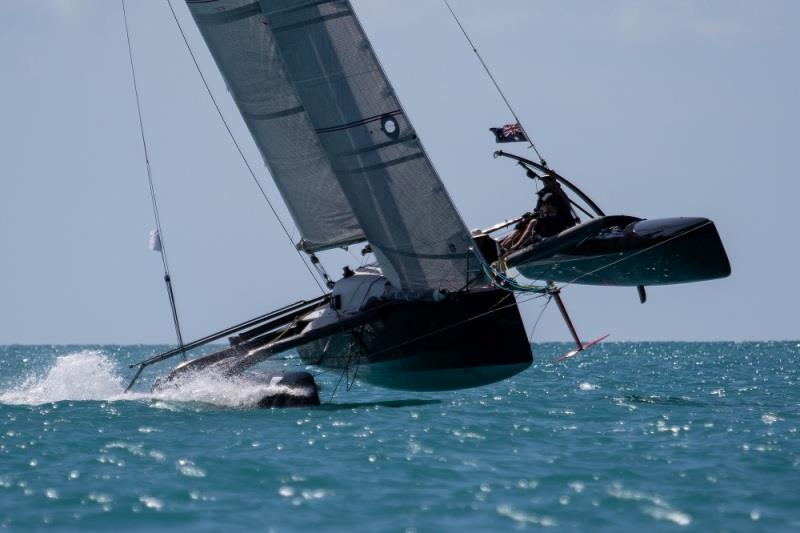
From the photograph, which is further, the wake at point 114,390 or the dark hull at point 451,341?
the wake at point 114,390

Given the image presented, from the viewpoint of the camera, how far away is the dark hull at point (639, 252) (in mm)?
15891

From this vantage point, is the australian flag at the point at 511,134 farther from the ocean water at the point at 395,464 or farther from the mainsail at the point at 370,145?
the ocean water at the point at 395,464

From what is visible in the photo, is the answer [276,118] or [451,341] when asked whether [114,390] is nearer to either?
[276,118]

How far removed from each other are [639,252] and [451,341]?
2880 millimetres

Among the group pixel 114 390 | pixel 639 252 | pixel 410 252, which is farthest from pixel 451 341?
pixel 114 390

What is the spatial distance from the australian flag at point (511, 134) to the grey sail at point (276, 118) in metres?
3.36

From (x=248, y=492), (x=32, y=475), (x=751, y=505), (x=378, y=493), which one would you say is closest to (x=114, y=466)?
(x=32, y=475)

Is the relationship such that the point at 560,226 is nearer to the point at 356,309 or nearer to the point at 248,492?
the point at 356,309

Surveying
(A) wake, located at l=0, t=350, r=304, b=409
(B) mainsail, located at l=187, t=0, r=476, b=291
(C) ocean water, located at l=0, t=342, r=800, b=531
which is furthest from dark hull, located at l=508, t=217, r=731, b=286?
(A) wake, located at l=0, t=350, r=304, b=409


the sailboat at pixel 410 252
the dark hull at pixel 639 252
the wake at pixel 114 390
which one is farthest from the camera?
the wake at pixel 114 390

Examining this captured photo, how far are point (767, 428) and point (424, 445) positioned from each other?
477 cm

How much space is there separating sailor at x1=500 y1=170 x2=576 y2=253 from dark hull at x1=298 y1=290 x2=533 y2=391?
95cm

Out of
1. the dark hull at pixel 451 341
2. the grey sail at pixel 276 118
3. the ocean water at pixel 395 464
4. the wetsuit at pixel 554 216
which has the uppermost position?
the grey sail at pixel 276 118

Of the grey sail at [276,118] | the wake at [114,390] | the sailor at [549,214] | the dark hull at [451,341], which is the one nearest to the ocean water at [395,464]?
the wake at [114,390]
